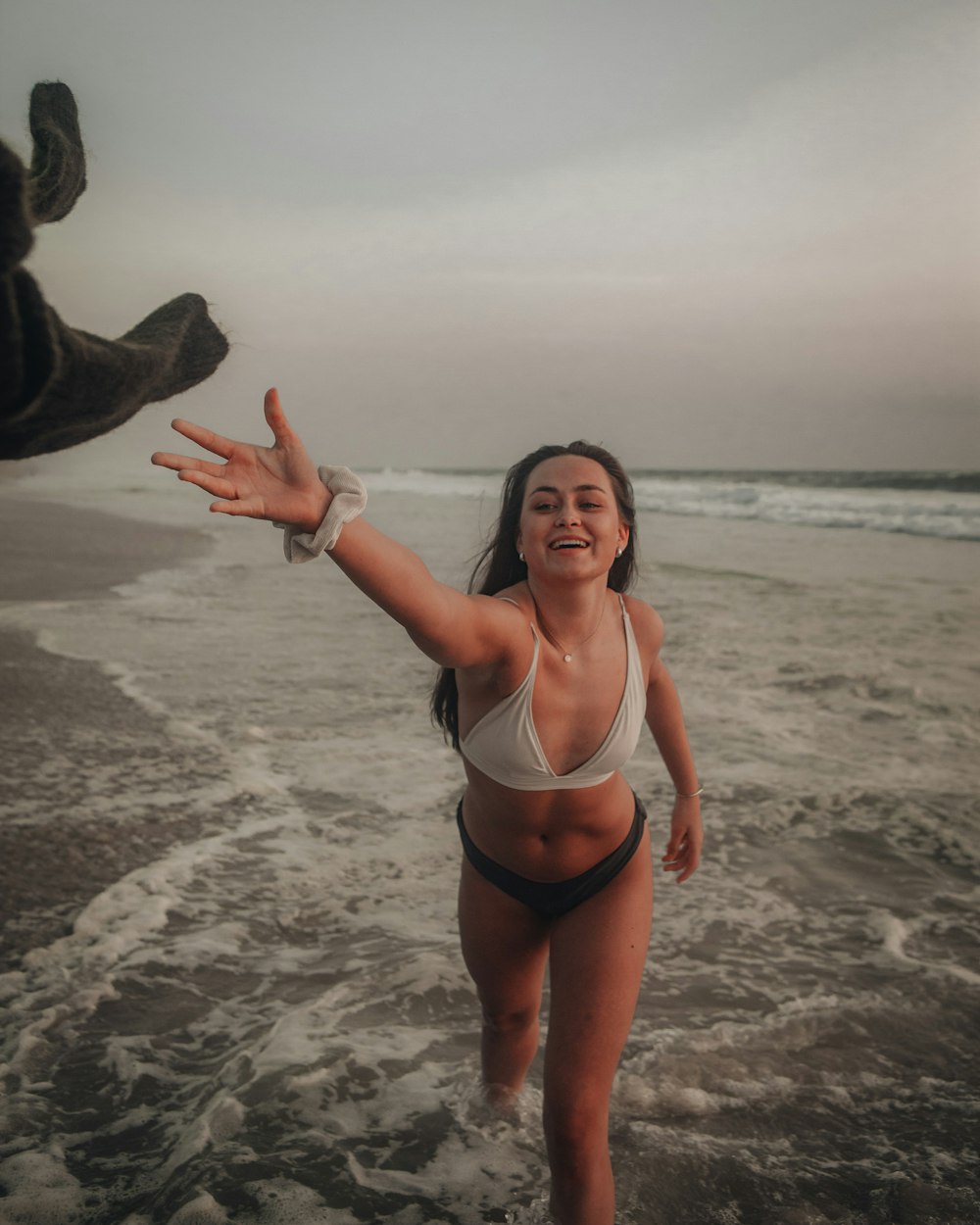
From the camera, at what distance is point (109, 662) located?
813cm

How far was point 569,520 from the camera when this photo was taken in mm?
2701

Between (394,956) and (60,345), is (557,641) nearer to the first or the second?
(60,345)

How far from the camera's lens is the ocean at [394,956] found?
9.43 ft

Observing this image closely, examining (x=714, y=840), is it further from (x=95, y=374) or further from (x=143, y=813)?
(x=95, y=374)

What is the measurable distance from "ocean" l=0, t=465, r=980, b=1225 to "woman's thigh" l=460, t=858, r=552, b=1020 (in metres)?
0.52

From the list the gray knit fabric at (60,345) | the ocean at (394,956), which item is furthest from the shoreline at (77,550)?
the gray knit fabric at (60,345)

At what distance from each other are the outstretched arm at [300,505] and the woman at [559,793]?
0.14ft

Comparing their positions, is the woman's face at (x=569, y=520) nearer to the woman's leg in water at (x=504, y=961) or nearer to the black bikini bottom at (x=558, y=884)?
the black bikini bottom at (x=558, y=884)

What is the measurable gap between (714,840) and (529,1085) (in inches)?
90.7

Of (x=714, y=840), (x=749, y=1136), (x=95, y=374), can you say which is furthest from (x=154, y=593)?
(x=95, y=374)

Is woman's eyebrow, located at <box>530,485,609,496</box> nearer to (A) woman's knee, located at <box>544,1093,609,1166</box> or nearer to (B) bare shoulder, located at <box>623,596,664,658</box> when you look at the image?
(B) bare shoulder, located at <box>623,596,664,658</box>

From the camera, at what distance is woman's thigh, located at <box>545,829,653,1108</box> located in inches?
98.4

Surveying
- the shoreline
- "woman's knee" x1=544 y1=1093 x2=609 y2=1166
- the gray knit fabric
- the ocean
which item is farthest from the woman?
the shoreline

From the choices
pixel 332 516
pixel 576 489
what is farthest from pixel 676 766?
pixel 332 516
